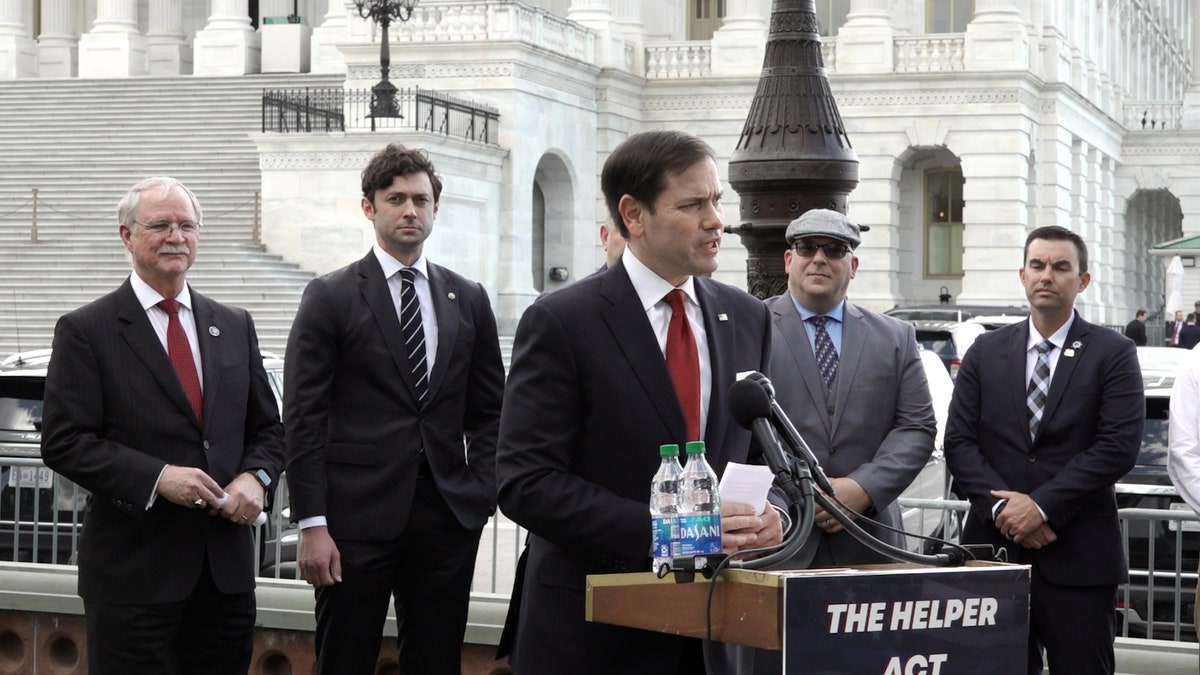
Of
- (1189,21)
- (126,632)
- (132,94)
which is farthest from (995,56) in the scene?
(1189,21)

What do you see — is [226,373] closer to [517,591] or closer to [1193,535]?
[517,591]

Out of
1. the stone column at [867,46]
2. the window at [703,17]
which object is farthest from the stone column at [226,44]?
the stone column at [867,46]

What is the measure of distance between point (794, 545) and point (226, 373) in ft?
9.63

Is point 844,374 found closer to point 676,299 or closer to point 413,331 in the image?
point 413,331

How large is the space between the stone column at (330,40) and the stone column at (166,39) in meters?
6.03

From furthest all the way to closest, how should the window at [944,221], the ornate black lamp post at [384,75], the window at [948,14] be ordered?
the window at [948,14] → the window at [944,221] → the ornate black lamp post at [384,75]

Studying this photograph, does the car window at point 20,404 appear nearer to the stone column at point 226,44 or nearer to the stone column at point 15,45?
the stone column at point 226,44

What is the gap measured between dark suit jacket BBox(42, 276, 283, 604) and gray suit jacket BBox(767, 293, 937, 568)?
2101 mm

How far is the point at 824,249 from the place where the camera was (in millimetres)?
7227

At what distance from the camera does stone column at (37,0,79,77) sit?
170 feet

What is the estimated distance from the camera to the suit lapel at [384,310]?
22.3 ft

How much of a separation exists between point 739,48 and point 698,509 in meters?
42.1

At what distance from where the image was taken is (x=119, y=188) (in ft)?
120

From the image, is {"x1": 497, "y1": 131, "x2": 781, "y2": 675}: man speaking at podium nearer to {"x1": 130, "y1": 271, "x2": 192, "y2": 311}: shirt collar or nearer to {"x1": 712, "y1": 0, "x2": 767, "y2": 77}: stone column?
{"x1": 130, "y1": 271, "x2": 192, "y2": 311}: shirt collar
